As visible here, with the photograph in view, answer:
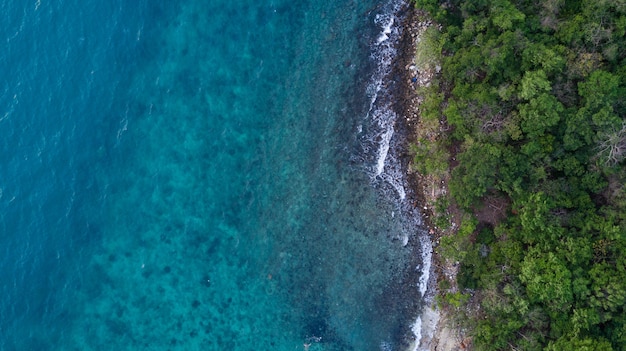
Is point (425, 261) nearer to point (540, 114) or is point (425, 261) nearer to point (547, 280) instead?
point (547, 280)

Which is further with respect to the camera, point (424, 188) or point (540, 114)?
point (424, 188)

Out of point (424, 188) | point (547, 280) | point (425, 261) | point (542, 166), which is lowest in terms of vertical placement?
point (425, 261)

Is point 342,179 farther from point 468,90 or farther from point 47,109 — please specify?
point 47,109

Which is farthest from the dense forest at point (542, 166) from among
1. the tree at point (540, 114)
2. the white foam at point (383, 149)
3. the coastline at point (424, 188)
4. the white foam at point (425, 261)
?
the white foam at point (383, 149)

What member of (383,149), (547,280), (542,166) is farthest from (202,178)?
(547,280)

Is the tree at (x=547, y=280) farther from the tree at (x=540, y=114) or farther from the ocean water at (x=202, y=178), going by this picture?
the ocean water at (x=202, y=178)

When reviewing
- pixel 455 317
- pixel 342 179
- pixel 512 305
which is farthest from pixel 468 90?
pixel 455 317
